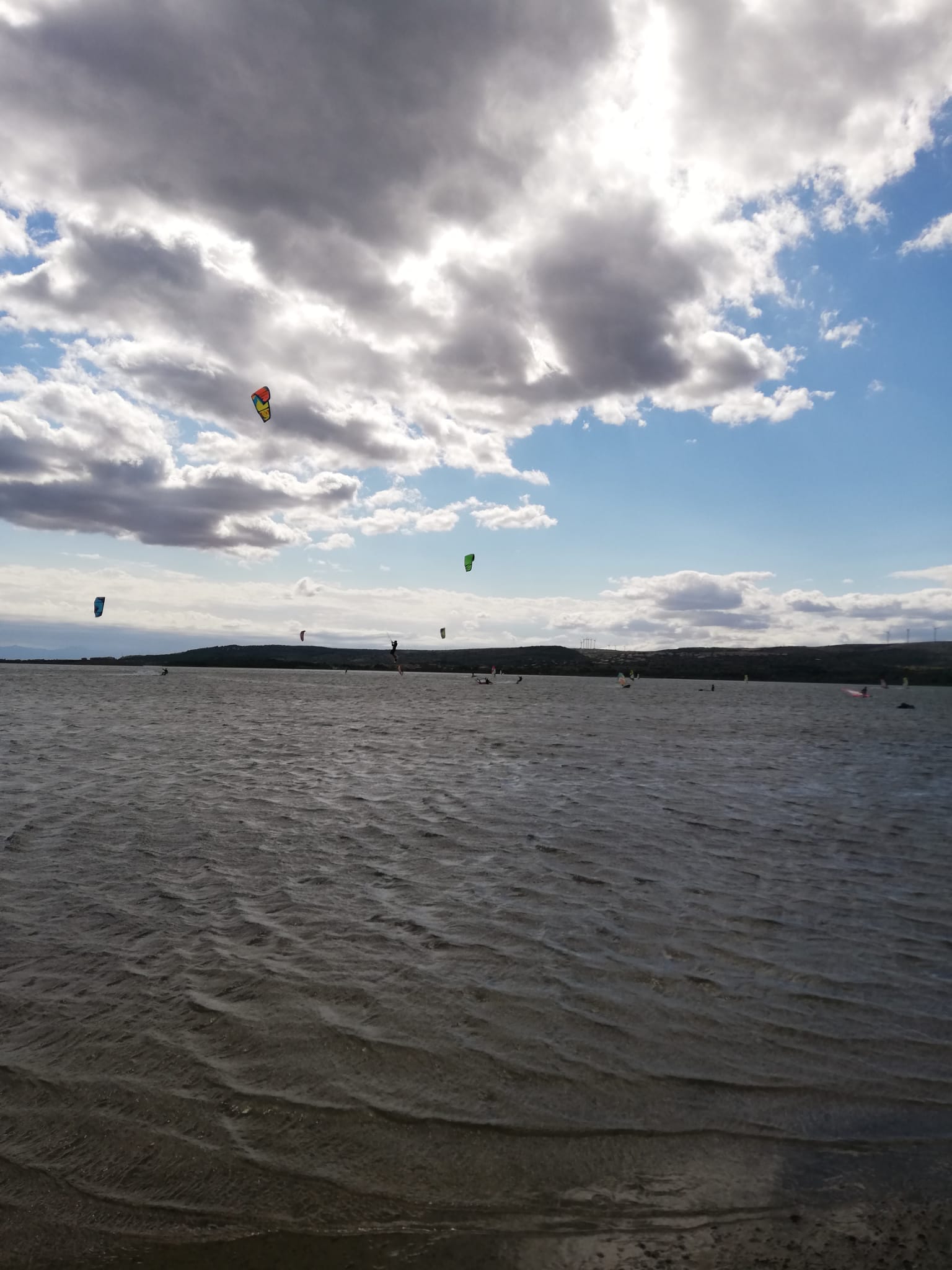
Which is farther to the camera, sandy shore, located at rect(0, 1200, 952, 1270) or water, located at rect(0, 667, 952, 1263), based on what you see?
water, located at rect(0, 667, 952, 1263)

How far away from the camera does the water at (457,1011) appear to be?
552cm

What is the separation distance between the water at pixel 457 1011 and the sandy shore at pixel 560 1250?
14cm

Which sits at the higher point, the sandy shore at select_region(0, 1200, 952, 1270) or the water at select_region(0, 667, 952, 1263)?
the sandy shore at select_region(0, 1200, 952, 1270)

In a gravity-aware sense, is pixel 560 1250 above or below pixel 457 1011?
above

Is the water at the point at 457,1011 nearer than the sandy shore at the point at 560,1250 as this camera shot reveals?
No

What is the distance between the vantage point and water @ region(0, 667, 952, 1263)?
18.1 feet

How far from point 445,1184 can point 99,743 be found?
113 feet

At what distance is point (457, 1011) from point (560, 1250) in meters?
3.67

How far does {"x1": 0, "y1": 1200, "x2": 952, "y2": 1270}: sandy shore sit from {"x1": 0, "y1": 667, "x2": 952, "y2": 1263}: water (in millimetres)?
143

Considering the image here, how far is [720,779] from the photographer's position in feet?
91.2

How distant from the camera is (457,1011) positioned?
8406mm

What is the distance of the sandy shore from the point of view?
185 inches

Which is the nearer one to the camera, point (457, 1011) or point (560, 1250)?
point (560, 1250)

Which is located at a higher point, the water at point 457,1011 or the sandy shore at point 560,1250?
the sandy shore at point 560,1250
